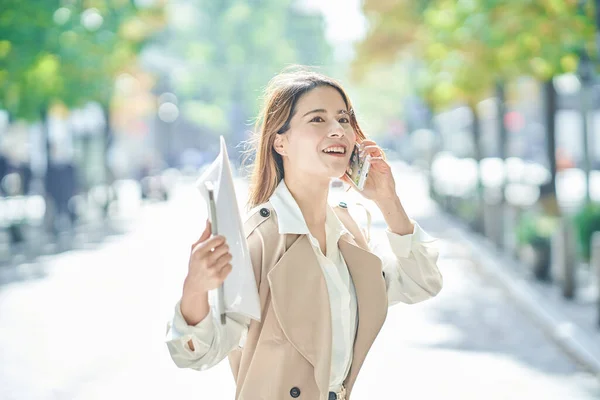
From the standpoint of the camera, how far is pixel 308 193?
3291mm

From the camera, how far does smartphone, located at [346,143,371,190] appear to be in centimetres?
333

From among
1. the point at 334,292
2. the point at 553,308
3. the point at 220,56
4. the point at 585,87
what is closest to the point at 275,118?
the point at 334,292

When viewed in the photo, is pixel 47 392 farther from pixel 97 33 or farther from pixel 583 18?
pixel 97 33

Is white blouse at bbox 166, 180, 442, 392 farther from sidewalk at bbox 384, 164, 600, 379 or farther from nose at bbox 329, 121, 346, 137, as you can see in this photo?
sidewalk at bbox 384, 164, 600, 379


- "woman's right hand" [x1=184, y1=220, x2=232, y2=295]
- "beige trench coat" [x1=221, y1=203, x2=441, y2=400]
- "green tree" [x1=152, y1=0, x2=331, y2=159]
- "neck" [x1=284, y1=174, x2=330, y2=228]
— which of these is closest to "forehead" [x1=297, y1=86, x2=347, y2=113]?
"neck" [x1=284, y1=174, x2=330, y2=228]

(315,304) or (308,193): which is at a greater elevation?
(308,193)

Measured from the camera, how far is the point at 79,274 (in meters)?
17.5

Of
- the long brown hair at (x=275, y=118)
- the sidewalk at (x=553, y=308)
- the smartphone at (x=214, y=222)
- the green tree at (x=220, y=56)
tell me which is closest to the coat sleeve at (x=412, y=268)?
the long brown hair at (x=275, y=118)

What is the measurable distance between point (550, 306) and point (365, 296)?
9441mm

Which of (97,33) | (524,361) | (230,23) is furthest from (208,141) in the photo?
(524,361)

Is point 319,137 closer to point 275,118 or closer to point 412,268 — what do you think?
point 275,118

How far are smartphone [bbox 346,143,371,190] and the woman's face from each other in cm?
8

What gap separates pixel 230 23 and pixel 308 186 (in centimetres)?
7695

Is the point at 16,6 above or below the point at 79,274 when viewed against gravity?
above
